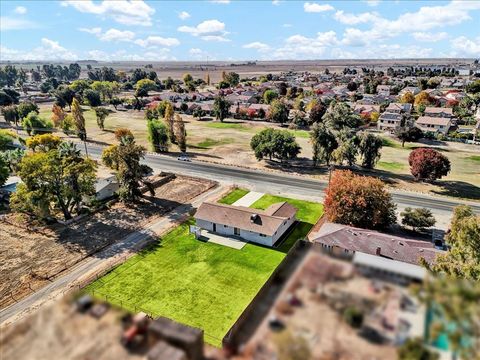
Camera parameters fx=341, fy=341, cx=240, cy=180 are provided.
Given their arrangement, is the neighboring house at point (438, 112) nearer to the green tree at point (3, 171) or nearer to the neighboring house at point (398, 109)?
the neighboring house at point (398, 109)

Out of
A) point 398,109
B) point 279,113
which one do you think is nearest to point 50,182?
point 279,113

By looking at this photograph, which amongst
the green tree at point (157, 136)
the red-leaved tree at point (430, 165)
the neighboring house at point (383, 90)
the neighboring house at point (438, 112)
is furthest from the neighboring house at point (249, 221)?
the neighboring house at point (383, 90)

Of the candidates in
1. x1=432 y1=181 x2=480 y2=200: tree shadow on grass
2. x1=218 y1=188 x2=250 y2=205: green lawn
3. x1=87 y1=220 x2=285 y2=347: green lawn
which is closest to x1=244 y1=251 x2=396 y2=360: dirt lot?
x1=87 y1=220 x2=285 y2=347: green lawn

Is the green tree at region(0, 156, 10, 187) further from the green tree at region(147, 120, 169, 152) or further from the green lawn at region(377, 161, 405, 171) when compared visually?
the green lawn at region(377, 161, 405, 171)

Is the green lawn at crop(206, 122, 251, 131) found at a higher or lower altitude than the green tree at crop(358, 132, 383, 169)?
lower

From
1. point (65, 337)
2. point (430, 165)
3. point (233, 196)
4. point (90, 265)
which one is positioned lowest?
point (90, 265)

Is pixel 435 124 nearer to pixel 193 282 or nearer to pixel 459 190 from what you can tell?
pixel 459 190
